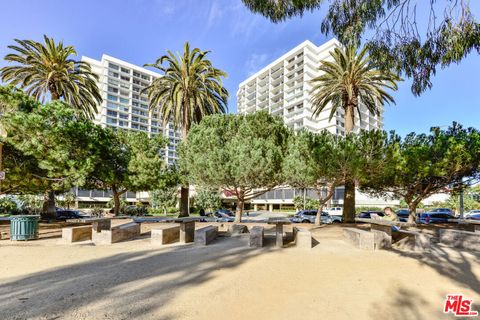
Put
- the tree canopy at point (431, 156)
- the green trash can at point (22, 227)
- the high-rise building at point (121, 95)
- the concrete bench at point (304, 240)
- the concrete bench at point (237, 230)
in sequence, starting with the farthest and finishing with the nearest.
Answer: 1. the high-rise building at point (121, 95)
2. the tree canopy at point (431, 156)
3. the concrete bench at point (237, 230)
4. the green trash can at point (22, 227)
5. the concrete bench at point (304, 240)

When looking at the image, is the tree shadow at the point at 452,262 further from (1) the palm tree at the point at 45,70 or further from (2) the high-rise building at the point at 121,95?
(2) the high-rise building at the point at 121,95

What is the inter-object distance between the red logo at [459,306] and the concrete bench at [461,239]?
794 centimetres

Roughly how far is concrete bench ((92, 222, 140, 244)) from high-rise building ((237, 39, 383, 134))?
65.2 meters

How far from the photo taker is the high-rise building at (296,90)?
260 feet

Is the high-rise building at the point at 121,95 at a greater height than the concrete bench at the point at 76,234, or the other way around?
the high-rise building at the point at 121,95

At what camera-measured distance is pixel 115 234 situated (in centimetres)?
1189

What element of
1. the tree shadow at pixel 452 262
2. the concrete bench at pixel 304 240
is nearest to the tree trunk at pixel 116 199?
the concrete bench at pixel 304 240

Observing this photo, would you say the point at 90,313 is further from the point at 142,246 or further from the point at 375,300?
the point at 142,246

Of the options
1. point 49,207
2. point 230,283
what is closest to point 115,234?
point 230,283

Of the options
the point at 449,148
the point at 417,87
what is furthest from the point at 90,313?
the point at 449,148

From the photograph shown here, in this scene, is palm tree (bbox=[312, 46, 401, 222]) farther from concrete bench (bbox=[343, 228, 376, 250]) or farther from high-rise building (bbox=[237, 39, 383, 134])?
high-rise building (bbox=[237, 39, 383, 134])

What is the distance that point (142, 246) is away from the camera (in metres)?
11.0

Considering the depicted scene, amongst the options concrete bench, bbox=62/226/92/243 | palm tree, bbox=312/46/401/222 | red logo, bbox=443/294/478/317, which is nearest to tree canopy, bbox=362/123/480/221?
palm tree, bbox=312/46/401/222

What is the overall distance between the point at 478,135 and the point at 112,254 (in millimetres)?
21810
